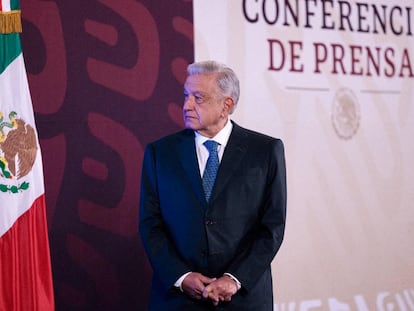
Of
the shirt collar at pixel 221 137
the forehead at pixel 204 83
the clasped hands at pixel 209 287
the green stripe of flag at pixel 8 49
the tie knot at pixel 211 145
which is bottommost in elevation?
the clasped hands at pixel 209 287

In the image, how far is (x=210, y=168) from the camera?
264cm

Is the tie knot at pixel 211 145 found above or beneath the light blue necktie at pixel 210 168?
above

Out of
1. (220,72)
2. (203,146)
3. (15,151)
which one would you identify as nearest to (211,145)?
(203,146)

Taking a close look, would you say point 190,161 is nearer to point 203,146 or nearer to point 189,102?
point 203,146

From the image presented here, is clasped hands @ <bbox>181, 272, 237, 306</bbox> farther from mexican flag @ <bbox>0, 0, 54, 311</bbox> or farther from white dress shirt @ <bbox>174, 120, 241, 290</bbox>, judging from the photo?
mexican flag @ <bbox>0, 0, 54, 311</bbox>

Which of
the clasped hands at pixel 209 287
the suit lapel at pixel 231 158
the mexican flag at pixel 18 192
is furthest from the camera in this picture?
A: the mexican flag at pixel 18 192

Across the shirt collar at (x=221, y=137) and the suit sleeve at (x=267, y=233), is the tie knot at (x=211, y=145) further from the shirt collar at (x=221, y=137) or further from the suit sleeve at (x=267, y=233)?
the suit sleeve at (x=267, y=233)

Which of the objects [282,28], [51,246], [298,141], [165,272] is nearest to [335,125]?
[298,141]

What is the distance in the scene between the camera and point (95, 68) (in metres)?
3.62

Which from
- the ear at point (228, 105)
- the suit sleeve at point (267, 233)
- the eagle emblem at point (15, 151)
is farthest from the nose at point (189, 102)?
the eagle emblem at point (15, 151)

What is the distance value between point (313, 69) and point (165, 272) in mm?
2155

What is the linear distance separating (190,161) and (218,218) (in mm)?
230

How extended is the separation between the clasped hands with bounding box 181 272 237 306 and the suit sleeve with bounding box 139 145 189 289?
5 centimetres

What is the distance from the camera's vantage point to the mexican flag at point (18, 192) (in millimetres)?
3115
